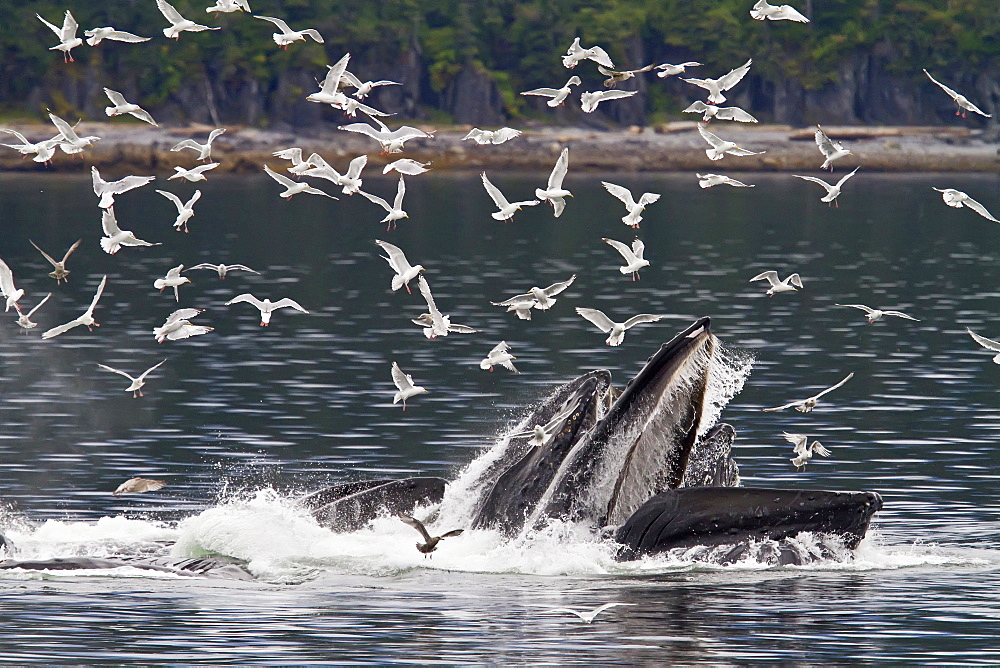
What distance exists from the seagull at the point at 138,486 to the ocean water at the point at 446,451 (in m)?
0.27

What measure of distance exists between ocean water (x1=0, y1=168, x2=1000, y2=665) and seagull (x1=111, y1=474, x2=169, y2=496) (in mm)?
273

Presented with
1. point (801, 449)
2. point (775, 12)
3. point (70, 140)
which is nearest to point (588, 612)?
point (801, 449)

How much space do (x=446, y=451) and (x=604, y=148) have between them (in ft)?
391

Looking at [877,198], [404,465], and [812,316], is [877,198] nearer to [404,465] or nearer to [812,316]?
[812,316]

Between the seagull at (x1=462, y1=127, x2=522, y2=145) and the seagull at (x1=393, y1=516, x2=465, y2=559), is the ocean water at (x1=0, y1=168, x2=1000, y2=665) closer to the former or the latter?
the seagull at (x1=393, y1=516, x2=465, y2=559)

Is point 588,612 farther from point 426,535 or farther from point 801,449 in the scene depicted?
point 801,449

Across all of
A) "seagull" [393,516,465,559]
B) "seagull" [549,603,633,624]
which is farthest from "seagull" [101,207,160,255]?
"seagull" [549,603,633,624]

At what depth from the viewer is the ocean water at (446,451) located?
2159cm

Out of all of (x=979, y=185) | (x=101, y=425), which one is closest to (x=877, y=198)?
(x=979, y=185)

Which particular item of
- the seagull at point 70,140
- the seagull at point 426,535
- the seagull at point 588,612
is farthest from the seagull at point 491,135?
the seagull at point 588,612

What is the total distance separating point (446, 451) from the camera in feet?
111

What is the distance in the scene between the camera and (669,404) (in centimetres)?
2278

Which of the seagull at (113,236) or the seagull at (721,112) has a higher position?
the seagull at (721,112)

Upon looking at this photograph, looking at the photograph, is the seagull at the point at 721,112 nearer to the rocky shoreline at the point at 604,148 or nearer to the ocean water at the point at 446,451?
the ocean water at the point at 446,451
